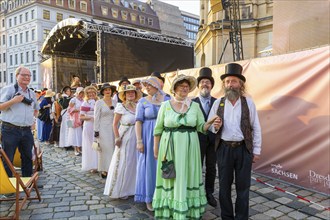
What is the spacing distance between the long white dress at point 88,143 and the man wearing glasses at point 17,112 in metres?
1.51

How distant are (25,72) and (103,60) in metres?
9.56

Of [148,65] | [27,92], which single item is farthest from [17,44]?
[27,92]

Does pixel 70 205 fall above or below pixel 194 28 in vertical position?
below

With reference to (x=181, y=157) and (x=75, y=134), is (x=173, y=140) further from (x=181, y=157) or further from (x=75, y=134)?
(x=75, y=134)

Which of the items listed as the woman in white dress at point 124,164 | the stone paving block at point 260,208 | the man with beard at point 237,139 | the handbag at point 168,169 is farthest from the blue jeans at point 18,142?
the stone paving block at point 260,208

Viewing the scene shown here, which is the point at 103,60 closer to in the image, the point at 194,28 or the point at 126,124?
the point at 126,124

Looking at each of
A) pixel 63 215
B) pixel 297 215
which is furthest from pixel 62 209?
pixel 297 215

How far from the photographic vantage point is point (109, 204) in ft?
13.6

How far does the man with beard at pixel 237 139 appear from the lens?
315 centimetres

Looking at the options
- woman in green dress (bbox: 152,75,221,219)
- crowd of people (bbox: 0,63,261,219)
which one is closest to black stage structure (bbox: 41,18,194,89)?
crowd of people (bbox: 0,63,261,219)

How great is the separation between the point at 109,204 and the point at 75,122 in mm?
4258

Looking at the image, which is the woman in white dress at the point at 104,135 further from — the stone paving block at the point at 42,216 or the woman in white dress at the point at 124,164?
the stone paving block at the point at 42,216

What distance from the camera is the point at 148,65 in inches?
614

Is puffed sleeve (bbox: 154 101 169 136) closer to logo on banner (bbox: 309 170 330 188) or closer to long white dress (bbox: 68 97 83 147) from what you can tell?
logo on banner (bbox: 309 170 330 188)
